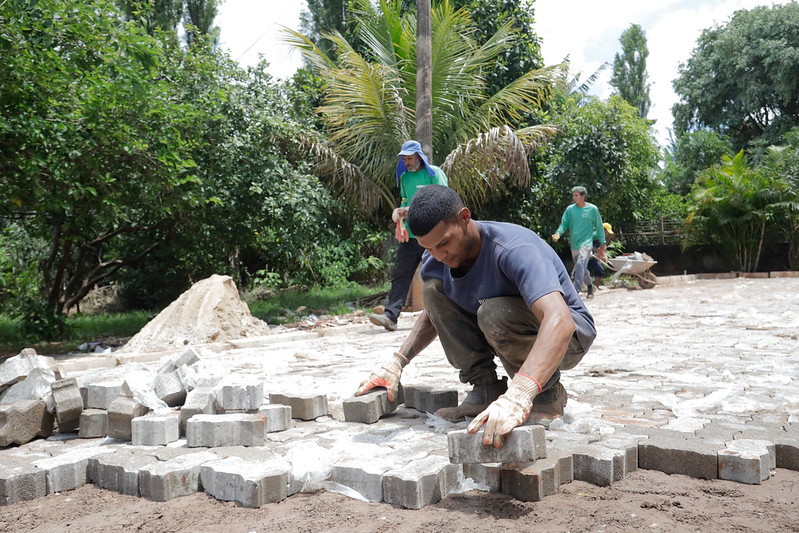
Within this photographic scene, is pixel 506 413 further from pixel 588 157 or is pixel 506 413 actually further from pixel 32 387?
pixel 588 157

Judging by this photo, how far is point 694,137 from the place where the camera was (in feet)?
79.9

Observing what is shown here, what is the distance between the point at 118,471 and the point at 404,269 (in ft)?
15.5

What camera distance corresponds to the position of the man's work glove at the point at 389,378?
3412 mm

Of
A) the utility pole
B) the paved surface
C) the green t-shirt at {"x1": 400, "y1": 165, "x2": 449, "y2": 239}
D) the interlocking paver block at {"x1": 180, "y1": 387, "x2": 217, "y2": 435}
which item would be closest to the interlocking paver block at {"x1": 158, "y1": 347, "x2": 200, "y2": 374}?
the paved surface

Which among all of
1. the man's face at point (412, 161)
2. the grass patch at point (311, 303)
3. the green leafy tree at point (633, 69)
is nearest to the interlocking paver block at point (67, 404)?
the man's face at point (412, 161)

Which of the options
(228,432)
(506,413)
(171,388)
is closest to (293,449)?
(228,432)

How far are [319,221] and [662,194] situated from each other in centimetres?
1511

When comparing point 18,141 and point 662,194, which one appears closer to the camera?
point 18,141

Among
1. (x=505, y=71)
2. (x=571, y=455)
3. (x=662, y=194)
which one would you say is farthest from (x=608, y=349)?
(x=662, y=194)

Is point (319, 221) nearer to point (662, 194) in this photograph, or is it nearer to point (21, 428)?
point (21, 428)

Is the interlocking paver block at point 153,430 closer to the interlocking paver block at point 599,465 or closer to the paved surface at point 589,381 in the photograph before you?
the paved surface at point 589,381

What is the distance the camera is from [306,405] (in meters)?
3.47

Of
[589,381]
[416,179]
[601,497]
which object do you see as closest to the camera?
[601,497]

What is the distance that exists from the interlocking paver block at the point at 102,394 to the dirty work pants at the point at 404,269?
384cm
